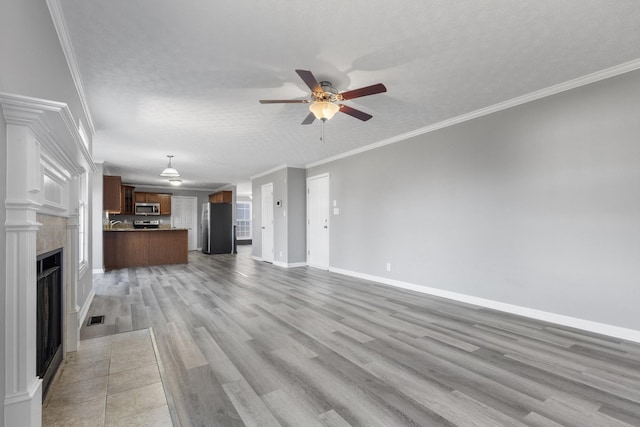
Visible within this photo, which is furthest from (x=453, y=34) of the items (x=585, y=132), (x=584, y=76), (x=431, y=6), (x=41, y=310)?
(x=41, y=310)

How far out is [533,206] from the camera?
338 cm

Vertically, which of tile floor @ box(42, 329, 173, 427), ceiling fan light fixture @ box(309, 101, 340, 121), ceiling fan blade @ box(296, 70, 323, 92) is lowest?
tile floor @ box(42, 329, 173, 427)

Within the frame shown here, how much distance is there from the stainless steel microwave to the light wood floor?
23.1 feet

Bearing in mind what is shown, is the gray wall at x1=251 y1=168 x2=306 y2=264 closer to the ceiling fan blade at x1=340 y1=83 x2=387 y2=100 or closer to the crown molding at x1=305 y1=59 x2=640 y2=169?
the crown molding at x1=305 y1=59 x2=640 y2=169

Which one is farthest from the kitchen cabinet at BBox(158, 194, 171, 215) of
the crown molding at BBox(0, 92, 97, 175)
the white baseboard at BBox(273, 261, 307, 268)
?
the crown molding at BBox(0, 92, 97, 175)

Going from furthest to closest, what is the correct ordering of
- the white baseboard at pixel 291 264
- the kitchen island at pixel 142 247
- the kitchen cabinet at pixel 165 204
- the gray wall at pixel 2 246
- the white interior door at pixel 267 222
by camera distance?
the kitchen cabinet at pixel 165 204 → the white interior door at pixel 267 222 → the kitchen island at pixel 142 247 → the white baseboard at pixel 291 264 → the gray wall at pixel 2 246

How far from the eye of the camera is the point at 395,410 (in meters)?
1.78

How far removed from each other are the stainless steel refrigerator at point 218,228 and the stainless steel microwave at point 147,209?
1.62 metres

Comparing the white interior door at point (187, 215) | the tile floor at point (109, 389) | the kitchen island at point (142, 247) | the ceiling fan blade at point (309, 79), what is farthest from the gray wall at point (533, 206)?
the white interior door at point (187, 215)

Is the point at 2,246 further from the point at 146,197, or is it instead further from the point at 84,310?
the point at 146,197

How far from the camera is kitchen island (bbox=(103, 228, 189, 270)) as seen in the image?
7.34m

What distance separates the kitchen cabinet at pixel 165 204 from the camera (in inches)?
420

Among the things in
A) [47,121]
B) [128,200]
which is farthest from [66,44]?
[128,200]

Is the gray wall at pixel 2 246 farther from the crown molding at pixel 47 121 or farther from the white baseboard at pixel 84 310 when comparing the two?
the white baseboard at pixel 84 310
